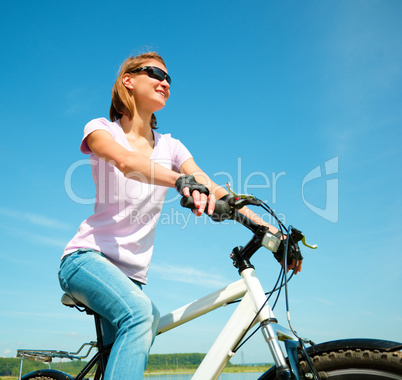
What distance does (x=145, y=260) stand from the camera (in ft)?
9.95

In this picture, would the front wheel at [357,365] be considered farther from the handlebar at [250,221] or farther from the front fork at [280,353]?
the handlebar at [250,221]

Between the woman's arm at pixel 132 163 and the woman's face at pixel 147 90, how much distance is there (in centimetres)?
78

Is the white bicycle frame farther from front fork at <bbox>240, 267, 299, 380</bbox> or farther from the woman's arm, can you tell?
the woman's arm

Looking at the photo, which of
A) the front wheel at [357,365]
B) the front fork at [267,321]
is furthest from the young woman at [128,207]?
the front wheel at [357,365]

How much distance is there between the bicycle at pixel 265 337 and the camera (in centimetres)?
211

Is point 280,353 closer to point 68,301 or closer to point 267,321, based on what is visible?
point 267,321

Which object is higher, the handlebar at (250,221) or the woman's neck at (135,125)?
the woman's neck at (135,125)

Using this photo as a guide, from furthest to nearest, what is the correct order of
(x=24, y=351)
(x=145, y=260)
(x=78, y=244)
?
(x=24, y=351)
(x=145, y=260)
(x=78, y=244)

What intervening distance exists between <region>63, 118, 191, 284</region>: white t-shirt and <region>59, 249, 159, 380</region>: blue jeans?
0.46ft

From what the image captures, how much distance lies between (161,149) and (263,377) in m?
2.01

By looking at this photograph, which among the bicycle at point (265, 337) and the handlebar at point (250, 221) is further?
the handlebar at point (250, 221)

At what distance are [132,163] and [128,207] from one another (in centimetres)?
63

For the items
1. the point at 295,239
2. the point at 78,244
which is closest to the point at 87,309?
the point at 78,244

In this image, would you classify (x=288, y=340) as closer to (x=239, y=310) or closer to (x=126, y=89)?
(x=239, y=310)
